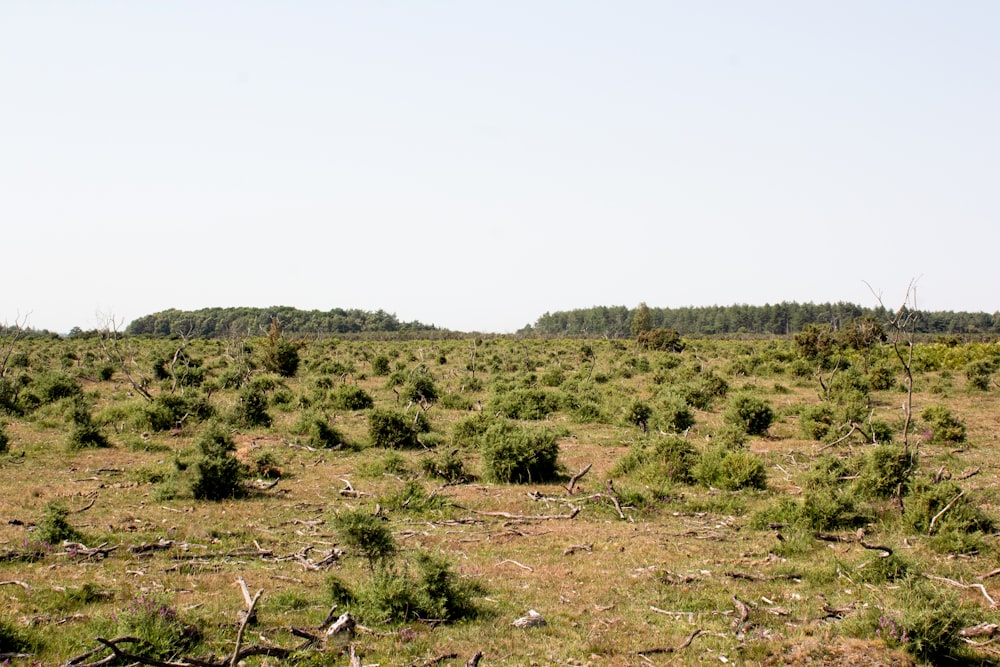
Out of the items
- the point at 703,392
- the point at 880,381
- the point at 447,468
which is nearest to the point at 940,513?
the point at 447,468

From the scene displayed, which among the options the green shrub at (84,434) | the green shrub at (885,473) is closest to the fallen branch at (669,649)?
the green shrub at (885,473)

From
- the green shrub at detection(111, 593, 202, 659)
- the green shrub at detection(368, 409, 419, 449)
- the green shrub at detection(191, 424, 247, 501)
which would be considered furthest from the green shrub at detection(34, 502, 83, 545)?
the green shrub at detection(368, 409, 419, 449)

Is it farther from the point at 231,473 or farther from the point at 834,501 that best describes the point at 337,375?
the point at 834,501

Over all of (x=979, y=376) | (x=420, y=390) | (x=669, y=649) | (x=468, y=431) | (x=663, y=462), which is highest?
(x=979, y=376)

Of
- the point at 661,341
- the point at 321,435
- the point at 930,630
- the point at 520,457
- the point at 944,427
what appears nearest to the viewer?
the point at 930,630

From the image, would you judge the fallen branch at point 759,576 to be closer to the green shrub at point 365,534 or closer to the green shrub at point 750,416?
the green shrub at point 365,534

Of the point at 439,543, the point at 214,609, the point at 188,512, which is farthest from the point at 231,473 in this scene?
the point at 214,609

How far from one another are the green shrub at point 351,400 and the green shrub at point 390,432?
6.50 meters

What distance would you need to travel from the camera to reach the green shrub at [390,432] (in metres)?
19.9

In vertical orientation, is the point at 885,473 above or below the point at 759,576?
above

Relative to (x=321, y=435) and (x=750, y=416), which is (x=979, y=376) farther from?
(x=321, y=435)

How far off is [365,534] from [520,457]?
6.94 metres

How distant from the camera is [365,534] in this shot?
915cm

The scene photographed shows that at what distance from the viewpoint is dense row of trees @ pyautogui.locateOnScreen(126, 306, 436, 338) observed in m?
128
